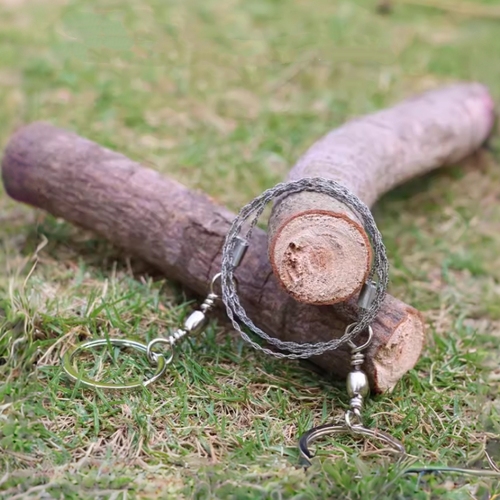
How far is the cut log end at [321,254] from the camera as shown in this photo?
197 cm

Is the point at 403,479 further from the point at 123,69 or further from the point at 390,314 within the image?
the point at 123,69

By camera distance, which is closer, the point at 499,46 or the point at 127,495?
the point at 127,495

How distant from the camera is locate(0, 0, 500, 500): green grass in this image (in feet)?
6.20

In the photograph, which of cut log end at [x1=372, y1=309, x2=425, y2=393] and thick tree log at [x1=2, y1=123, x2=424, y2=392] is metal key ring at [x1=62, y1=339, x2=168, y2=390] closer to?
thick tree log at [x1=2, y1=123, x2=424, y2=392]

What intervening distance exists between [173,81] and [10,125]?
3.29 ft

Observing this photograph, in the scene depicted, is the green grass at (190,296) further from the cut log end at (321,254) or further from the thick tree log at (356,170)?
the cut log end at (321,254)

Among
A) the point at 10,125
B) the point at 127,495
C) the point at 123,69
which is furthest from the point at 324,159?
the point at 123,69

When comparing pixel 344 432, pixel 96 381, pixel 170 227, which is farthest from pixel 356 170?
pixel 96 381

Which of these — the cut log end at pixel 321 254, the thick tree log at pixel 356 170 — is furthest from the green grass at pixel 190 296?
the cut log end at pixel 321 254

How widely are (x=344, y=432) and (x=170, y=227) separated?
89 cm

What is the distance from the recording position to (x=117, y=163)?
274cm

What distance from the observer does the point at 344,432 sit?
2.05m

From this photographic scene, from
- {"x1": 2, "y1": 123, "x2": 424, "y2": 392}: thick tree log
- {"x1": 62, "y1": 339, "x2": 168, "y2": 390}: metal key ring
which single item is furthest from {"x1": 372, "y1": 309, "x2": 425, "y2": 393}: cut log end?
{"x1": 62, "y1": 339, "x2": 168, "y2": 390}: metal key ring

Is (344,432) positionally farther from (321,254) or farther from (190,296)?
(190,296)
